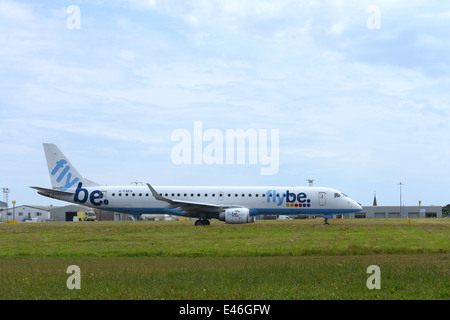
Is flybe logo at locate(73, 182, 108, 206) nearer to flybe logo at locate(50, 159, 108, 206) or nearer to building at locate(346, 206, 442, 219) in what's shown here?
flybe logo at locate(50, 159, 108, 206)

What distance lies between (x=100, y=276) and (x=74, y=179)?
1700 inches

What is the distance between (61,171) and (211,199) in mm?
16988

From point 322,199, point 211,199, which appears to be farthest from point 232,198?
point 322,199

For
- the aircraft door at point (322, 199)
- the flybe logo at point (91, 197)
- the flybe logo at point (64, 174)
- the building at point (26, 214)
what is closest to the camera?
the aircraft door at point (322, 199)

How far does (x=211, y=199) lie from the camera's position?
54688 millimetres

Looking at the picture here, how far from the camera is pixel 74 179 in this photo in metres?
57.5

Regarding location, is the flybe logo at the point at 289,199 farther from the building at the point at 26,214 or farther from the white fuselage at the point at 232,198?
the building at the point at 26,214

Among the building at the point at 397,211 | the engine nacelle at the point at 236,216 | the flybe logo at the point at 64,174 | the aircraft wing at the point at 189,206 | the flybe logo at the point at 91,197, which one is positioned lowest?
the building at the point at 397,211

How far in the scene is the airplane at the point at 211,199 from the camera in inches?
2114

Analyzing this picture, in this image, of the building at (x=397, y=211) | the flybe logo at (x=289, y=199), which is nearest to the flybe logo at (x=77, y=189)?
the flybe logo at (x=289, y=199)

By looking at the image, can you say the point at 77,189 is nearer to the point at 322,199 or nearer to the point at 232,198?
the point at 232,198

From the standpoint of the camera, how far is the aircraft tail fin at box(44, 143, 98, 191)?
57469 mm
